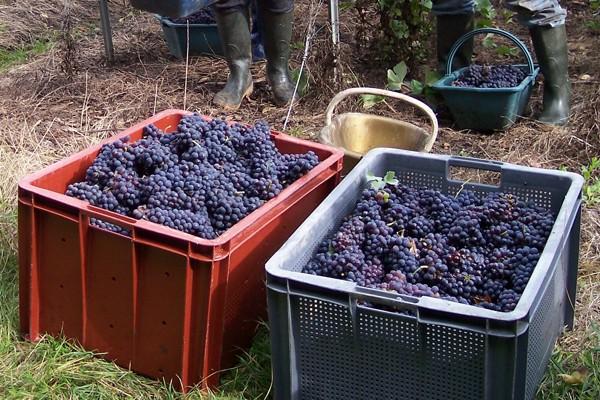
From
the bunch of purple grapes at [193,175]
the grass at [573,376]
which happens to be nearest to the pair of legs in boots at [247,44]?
the bunch of purple grapes at [193,175]

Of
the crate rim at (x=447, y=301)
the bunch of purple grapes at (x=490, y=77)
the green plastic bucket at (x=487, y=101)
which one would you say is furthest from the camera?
the bunch of purple grapes at (x=490, y=77)

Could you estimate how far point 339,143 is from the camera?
3.52 m

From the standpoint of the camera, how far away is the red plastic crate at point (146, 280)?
7.86 ft

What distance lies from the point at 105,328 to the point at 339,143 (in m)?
1.31

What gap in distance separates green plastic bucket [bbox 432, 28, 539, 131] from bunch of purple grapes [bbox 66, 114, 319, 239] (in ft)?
4.41

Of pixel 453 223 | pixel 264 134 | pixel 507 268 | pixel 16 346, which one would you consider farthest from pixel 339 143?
pixel 16 346

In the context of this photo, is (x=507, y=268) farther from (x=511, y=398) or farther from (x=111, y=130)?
(x=111, y=130)

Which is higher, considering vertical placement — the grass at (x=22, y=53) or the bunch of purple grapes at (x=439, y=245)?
the grass at (x=22, y=53)

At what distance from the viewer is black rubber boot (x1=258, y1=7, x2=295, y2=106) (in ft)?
14.1

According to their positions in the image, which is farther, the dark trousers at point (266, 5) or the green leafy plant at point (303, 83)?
the green leafy plant at point (303, 83)

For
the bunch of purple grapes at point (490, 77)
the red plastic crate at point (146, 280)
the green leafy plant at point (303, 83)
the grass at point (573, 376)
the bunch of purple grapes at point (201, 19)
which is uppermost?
the bunch of purple grapes at point (201, 19)

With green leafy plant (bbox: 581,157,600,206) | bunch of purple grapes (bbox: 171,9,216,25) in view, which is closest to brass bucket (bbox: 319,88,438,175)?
green leafy plant (bbox: 581,157,600,206)

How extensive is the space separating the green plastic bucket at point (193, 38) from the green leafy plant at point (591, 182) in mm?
2283

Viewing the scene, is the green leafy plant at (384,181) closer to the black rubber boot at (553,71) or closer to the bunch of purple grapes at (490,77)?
the bunch of purple grapes at (490,77)
